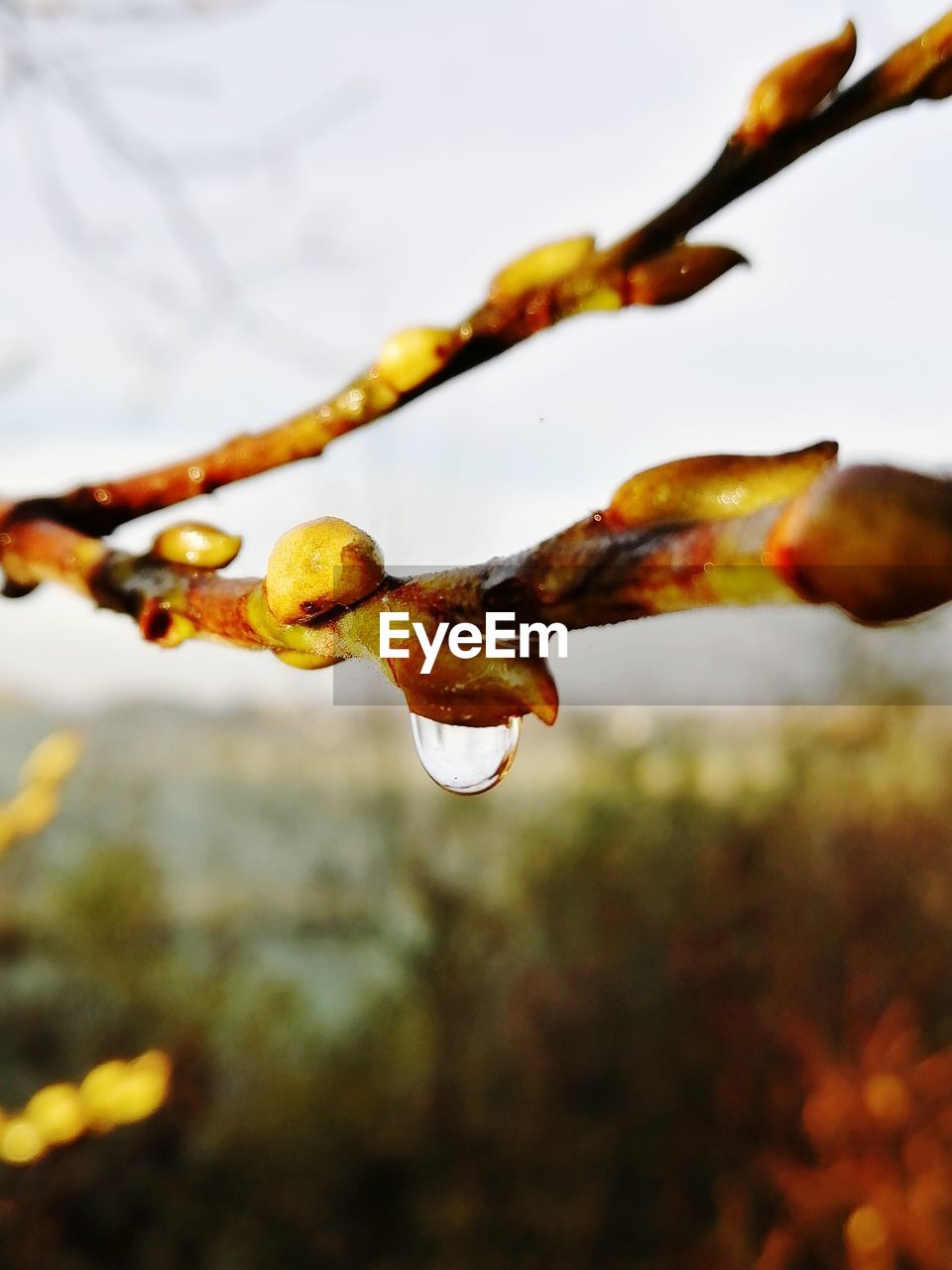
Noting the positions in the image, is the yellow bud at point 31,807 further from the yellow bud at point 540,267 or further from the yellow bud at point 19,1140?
the yellow bud at point 540,267

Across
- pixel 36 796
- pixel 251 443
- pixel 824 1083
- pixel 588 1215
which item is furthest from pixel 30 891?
pixel 251 443

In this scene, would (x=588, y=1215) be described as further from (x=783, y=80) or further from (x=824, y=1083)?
(x=783, y=80)

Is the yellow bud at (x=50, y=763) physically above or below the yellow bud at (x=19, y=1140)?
above

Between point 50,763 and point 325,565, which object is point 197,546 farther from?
point 50,763

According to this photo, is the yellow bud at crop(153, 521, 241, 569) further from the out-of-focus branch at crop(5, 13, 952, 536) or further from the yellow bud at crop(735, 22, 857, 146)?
the yellow bud at crop(735, 22, 857, 146)

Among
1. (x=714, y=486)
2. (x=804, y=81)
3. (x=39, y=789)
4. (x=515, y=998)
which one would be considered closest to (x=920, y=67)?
(x=804, y=81)

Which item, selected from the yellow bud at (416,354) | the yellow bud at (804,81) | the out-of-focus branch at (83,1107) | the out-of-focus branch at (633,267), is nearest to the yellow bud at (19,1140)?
the out-of-focus branch at (83,1107)

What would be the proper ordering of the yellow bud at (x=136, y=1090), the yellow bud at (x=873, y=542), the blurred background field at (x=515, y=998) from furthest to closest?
1. the blurred background field at (x=515, y=998)
2. the yellow bud at (x=136, y=1090)
3. the yellow bud at (x=873, y=542)
